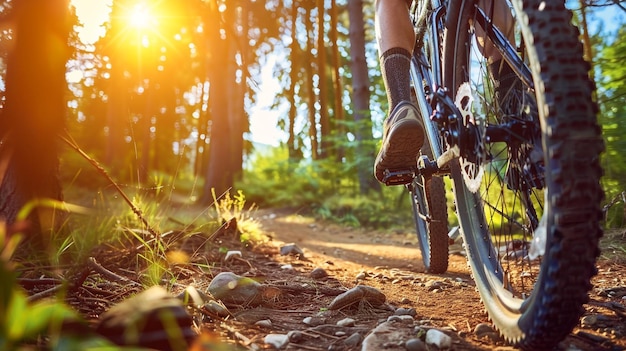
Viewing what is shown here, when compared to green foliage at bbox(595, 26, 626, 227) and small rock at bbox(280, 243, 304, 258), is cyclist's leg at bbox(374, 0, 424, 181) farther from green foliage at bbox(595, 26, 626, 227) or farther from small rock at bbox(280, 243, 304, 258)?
green foliage at bbox(595, 26, 626, 227)

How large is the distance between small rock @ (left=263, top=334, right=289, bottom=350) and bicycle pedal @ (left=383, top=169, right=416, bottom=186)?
0.97 m

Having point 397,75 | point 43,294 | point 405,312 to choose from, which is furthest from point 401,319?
point 43,294

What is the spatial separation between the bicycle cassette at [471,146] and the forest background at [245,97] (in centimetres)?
167

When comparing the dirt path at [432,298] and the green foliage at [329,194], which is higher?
the green foliage at [329,194]

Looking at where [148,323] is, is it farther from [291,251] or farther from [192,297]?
[291,251]

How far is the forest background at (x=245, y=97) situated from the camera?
3595 millimetres

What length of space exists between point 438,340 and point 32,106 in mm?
2458

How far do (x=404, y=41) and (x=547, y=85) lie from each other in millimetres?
1085

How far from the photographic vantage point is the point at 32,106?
99.0 inches

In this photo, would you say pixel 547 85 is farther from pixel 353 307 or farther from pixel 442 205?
pixel 442 205

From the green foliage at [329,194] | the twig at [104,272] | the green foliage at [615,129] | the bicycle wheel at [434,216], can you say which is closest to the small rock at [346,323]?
the twig at [104,272]

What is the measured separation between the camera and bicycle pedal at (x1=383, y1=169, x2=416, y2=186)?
6.99 feet

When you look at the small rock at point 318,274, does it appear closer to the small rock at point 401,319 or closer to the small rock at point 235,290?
the small rock at point 235,290

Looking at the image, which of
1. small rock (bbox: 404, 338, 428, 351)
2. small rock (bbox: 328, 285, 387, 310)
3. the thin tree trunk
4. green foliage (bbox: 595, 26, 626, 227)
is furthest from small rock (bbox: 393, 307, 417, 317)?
the thin tree trunk
